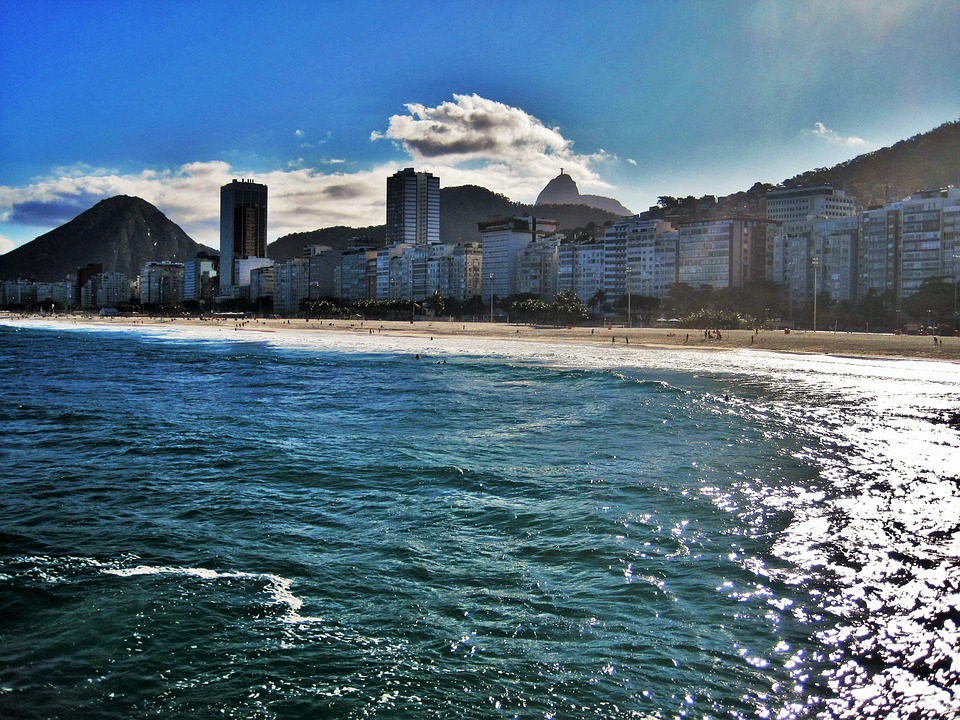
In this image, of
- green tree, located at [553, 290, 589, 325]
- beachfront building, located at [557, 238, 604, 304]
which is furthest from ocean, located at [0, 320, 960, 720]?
beachfront building, located at [557, 238, 604, 304]

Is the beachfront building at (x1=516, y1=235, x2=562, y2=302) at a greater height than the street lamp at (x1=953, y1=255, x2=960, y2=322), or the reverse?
the beachfront building at (x1=516, y1=235, x2=562, y2=302)

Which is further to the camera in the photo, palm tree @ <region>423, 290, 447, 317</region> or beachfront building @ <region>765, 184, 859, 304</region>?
palm tree @ <region>423, 290, 447, 317</region>

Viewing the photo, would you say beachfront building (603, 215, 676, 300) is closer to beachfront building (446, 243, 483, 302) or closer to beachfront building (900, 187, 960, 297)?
beachfront building (446, 243, 483, 302)

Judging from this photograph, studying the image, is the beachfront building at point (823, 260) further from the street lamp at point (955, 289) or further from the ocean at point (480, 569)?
the ocean at point (480, 569)

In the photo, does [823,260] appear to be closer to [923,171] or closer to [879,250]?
[879,250]

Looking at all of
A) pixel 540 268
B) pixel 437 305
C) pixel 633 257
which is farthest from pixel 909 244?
pixel 437 305

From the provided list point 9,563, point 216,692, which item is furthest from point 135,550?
point 216,692

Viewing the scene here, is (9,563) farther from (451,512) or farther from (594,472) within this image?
(594,472)
